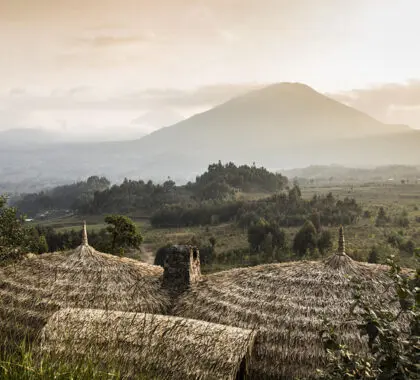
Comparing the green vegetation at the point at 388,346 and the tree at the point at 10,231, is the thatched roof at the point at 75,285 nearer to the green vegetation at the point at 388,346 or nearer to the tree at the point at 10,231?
the tree at the point at 10,231

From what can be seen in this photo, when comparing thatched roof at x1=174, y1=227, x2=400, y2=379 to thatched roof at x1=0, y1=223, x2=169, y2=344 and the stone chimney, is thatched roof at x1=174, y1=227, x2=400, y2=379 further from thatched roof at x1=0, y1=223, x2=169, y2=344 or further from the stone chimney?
thatched roof at x1=0, y1=223, x2=169, y2=344

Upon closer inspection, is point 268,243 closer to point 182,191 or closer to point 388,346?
point 388,346

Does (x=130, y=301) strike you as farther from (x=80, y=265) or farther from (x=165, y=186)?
(x=165, y=186)

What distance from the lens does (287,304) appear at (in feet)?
39.5

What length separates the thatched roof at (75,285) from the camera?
12.9 meters

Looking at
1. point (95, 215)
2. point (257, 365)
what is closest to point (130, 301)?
point (257, 365)

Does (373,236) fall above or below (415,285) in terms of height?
below

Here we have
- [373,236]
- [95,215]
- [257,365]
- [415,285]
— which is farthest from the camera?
[95,215]

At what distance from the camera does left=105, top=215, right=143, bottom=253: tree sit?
2662cm

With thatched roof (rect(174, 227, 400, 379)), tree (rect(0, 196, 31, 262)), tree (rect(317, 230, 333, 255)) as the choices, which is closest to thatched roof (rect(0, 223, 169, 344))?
thatched roof (rect(174, 227, 400, 379))

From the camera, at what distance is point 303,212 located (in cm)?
5738

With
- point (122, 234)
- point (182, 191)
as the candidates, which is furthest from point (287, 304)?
point (182, 191)

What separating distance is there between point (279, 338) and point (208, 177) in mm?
85624

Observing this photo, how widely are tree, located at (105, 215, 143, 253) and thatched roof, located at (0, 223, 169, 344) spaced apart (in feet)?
35.8
